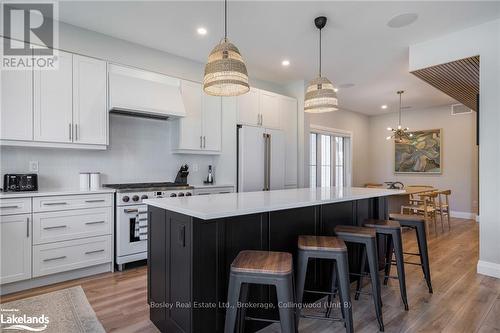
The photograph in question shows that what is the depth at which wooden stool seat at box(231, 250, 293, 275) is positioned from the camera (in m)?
1.45

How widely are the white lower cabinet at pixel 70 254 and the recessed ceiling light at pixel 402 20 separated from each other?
13.0ft

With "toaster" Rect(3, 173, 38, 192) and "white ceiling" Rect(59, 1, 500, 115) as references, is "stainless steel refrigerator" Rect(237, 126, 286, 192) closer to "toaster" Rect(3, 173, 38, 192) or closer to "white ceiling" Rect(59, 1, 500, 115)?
"white ceiling" Rect(59, 1, 500, 115)

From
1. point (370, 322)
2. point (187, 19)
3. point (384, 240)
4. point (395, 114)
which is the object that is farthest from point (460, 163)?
point (187, 19)

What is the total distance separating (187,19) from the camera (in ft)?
10.1

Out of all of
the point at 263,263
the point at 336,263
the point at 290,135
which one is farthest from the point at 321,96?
the point at 290,135

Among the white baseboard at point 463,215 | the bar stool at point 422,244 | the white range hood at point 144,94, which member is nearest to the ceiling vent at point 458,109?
the white baseboard at point 463,215

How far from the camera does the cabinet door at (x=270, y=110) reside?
15.5ft

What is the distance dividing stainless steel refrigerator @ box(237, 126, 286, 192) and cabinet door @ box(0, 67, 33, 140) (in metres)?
2.58

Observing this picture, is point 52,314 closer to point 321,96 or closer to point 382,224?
point 382,224

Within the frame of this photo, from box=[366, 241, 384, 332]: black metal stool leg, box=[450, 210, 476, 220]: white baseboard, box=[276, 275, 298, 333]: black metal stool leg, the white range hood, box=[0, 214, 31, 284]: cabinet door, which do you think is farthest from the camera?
box=[450, 210, 476, 220]: white baseboard

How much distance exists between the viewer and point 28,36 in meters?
2.94

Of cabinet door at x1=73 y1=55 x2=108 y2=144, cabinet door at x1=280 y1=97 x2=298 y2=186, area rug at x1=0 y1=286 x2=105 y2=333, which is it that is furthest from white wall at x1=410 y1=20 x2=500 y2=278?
cabinet door at x1=73 y1=55 x2=108 y2=144

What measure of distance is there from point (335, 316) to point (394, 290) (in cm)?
87

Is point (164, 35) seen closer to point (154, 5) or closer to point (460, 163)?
point (154, 5)
